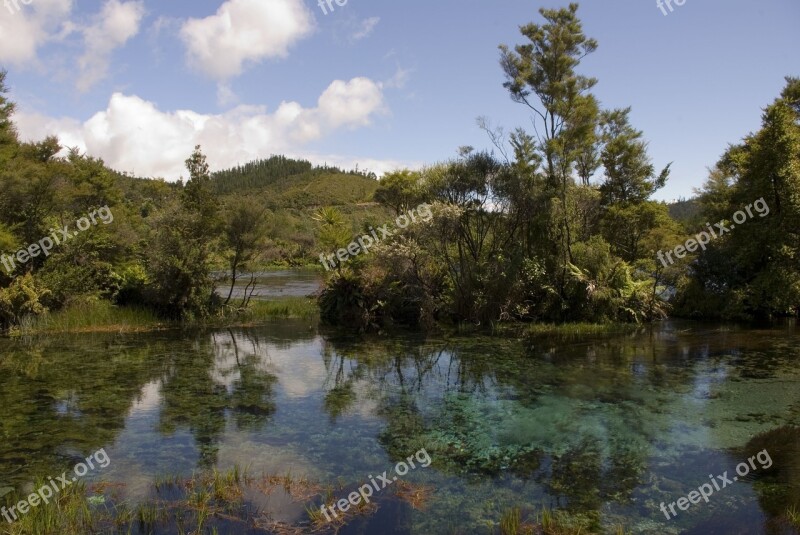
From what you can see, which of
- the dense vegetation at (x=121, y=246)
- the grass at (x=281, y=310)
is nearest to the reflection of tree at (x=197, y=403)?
the dense vegetation at (x=121, y=246)

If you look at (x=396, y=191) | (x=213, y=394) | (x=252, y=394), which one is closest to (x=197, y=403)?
(x=213, y=394)

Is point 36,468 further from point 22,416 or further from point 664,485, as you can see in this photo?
point 664,485

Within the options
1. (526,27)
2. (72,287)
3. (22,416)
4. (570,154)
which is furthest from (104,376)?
(526,27)

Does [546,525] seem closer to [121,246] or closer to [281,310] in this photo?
[281,310]

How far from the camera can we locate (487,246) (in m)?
20.8

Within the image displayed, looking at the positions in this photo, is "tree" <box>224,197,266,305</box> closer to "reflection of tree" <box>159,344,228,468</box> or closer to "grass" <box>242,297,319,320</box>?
"grass" <box>242,297,319,320</box>

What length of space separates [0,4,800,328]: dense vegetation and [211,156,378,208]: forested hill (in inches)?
2903

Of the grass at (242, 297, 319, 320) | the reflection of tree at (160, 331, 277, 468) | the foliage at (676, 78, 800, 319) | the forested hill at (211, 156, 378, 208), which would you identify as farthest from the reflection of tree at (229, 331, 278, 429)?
the forested hill at (211, 156, 378, 208)

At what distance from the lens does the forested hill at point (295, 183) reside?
4077 inches

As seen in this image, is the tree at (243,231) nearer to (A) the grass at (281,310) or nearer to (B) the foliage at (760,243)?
(A) the grass at (281,310)

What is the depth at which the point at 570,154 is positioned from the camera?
18.7m

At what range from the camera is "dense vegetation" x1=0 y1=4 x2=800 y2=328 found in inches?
740

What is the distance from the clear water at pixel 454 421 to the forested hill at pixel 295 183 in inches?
3210

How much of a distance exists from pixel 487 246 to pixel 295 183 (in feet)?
370
